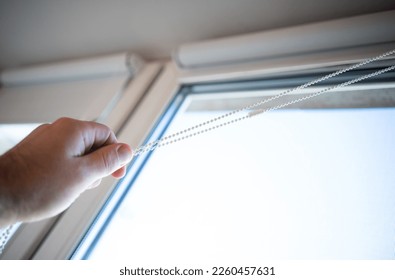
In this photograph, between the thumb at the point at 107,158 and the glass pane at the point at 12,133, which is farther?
the glass pane at the point at 12,133

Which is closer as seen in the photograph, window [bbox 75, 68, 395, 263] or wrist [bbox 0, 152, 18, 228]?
wrist [bbox 0, 152, 18, 228]

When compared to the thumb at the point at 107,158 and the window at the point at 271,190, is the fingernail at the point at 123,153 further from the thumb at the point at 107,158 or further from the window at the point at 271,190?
the window at the point at 271,190

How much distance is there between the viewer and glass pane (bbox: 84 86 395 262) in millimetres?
453

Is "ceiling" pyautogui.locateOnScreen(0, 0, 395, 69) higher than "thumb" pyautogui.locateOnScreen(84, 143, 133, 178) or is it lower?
higher

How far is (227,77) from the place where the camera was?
672 millimetres

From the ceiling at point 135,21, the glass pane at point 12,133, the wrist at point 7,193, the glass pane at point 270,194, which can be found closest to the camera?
the wrist at point 7,193

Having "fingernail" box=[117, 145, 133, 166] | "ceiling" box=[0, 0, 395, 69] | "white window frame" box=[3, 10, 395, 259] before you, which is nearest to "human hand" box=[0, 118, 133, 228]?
"fingernail" box=[117, 145, 133, 166]

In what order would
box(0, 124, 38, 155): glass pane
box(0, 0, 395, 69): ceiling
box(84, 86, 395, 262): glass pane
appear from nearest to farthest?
1. box(84, 86, 395, 262): glass pane
2. box(0, 0, 395, 69): ceiling
3. box(0, 124, 38, 155): glass pane

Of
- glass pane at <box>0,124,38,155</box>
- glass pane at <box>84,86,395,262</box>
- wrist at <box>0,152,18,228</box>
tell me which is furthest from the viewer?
glass pane at <box>0,124,38,155</box>

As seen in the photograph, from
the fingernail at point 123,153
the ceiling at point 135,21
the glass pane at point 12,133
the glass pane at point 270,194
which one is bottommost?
the fingernail at point 123,153

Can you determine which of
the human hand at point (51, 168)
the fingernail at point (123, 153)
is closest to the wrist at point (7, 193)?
the human hand at point (51, 168)

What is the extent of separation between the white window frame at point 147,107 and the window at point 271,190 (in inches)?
1.3

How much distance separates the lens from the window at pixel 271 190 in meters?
0.46

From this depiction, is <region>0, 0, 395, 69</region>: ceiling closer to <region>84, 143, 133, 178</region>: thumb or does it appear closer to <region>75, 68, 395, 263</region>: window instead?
<region>75, 68, 395, 263</region>: window
